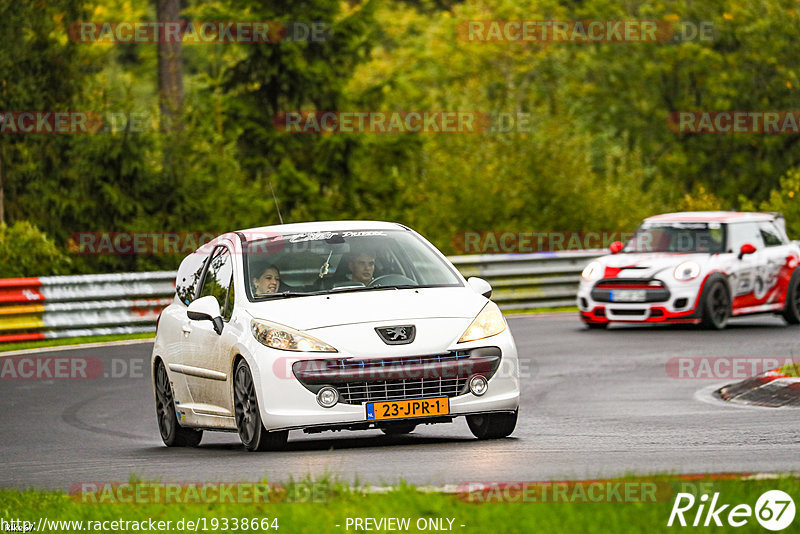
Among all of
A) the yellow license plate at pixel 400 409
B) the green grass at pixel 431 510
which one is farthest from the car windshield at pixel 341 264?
the green grass at pixel 431 510

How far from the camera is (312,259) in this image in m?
11.6

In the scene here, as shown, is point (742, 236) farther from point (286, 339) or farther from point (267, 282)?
point (286, 339)

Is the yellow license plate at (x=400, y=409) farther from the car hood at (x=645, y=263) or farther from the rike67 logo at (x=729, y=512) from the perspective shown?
the car hood at (x=645, y=263)

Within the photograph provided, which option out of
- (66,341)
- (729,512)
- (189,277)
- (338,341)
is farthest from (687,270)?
(729,512)

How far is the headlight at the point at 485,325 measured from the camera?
10.5m

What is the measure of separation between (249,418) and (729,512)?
450 cm

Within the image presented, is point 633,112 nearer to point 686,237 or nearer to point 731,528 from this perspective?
point 686,237

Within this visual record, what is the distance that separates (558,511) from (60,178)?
26.9m

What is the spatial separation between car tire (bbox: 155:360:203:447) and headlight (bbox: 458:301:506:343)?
2.91 metres

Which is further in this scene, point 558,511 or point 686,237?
point 686,237

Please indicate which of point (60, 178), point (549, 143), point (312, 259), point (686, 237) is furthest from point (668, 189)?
point (312, 259)

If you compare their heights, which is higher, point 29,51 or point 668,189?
point 29,51

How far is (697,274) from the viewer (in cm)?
2177

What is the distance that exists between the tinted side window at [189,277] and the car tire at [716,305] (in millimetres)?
10796
